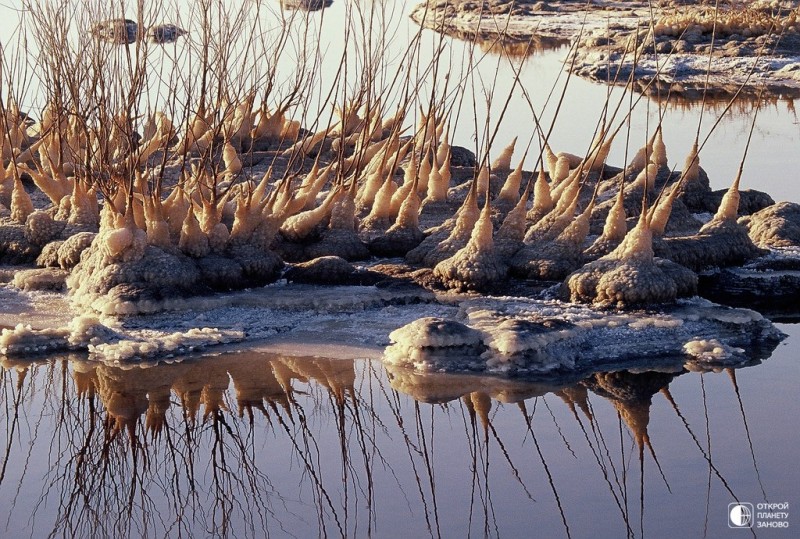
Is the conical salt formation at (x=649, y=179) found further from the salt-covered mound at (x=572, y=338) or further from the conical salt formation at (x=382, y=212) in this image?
the salt-covered mound at (x=572, y=338)

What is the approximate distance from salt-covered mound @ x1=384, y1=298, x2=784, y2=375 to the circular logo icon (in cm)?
170

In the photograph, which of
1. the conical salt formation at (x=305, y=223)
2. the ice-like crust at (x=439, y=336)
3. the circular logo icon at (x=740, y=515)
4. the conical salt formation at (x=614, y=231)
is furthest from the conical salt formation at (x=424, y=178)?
the circular logo icon at (x=740, y=515)

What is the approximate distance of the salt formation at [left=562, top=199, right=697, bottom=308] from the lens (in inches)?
295

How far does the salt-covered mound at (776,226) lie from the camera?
9219 mm

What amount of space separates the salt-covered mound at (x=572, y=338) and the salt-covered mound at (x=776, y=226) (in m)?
1.95

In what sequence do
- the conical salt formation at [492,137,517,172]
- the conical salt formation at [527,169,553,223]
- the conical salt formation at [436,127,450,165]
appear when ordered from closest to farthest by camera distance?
the conical salt formation at [527,169,553,223] → the conical salt formation at [436,127,450,165] → the conical salt formation at [492,137,517,172]

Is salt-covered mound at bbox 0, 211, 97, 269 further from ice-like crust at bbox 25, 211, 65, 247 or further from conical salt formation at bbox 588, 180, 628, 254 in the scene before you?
conical salt formation at bbox 588, 180, 628, 254

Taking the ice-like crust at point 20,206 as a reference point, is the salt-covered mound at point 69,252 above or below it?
below

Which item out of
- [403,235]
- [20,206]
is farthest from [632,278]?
[20,206]

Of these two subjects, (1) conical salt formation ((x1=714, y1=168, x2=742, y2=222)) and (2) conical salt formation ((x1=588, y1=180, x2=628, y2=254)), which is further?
(1) conical salt formation ((x1=714, y1=168, x2=742, y2=222))

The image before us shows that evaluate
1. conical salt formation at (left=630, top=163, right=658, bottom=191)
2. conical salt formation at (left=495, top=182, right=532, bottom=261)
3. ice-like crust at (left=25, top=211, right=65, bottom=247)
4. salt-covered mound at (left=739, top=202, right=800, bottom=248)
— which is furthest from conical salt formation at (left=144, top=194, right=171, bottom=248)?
salt-covered mound at (left=739, top=202, right=800, bottom=248)

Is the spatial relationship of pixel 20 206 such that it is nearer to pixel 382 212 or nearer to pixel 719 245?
pixel 382 212

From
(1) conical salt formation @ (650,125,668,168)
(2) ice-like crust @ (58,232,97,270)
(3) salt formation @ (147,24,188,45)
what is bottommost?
(2) ice-like crust @ (58,232,97,270)

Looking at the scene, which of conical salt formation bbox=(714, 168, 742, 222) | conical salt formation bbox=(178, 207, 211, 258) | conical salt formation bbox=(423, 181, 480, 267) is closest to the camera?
conical salt formation bbox=(178, 207, 211, 258)
